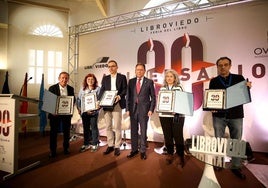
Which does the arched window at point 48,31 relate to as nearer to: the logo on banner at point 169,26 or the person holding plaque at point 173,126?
the logo on banner at point 169,26

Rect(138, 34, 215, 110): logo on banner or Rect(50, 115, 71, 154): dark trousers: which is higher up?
Rect(138, 34, 215, 110): logo on banner

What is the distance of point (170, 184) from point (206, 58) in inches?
121

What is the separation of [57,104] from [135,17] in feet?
10.0

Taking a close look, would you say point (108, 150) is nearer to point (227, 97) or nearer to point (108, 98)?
point (108, 98)

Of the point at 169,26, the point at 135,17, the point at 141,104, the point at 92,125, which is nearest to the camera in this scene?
the point at 141,104

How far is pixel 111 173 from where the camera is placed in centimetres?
300

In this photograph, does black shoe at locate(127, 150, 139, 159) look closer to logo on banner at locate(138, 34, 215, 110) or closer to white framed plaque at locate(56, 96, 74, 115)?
white framed plaque at locate(56, 96, 74, 115)

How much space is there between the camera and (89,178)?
2824 millimetres

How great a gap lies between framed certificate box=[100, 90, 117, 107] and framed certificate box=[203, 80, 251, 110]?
151 cm

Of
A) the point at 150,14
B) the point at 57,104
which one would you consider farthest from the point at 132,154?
the point at 150,14

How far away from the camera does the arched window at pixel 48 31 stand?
6.74 m

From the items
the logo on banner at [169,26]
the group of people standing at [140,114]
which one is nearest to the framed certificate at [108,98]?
the group of people standing at [140,114]

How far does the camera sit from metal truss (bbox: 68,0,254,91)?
15.6ft

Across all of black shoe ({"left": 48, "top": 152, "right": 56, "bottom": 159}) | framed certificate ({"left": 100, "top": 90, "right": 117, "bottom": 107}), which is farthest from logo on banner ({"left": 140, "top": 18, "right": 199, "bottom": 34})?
black shoe ({"left": 48, "top": 152, "right": 56, "bottom": 159})
